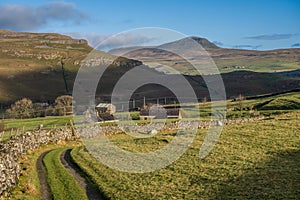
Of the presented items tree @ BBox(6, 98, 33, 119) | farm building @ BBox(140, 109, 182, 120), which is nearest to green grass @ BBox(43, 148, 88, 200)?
Result: farm building @ BBox(140, 109, 182, 120)

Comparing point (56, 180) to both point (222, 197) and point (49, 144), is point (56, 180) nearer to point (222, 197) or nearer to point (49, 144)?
point (222, 197)

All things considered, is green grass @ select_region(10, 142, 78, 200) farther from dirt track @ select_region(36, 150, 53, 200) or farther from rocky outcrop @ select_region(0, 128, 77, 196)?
rocky outcrop @ select_region(0, 128, 77, 196)

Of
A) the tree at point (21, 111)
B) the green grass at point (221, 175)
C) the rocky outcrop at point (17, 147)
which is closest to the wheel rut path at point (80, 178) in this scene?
the green grass at point (221, 175)

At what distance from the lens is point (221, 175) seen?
25.6 m

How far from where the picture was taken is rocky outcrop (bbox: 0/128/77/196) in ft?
80.5

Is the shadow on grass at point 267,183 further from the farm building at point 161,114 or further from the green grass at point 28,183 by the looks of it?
the farm building at point 161,114

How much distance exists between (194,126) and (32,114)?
2478 inches

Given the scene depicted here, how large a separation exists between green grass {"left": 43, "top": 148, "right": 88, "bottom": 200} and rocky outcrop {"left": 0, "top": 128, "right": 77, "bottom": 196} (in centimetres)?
277

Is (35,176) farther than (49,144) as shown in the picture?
No

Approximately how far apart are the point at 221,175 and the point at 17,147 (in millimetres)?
21784

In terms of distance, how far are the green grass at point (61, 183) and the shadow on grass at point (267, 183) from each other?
955 centimetres

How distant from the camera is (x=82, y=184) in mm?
26641

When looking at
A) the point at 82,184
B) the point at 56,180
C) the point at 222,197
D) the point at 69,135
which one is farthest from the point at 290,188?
the point at 69,135

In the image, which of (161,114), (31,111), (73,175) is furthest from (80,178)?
(31,111)
